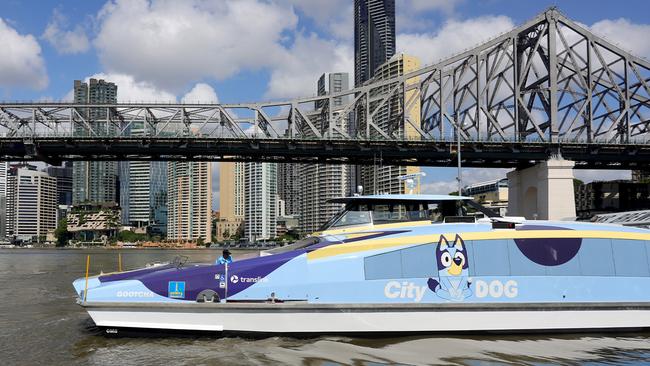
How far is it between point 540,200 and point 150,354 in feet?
174

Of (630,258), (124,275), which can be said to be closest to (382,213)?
(630,258)

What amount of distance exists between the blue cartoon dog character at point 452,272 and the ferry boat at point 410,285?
19mm

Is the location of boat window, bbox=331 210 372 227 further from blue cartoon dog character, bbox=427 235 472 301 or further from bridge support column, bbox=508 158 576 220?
bridge support column, bbox=508 158 576 220

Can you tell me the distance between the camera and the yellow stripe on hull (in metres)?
10.7

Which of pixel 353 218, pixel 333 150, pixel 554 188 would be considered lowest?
pixel 353 218

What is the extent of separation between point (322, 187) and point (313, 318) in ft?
273

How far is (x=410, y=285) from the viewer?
10.5 meters

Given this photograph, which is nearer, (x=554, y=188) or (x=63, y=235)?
(x=554, y=188)

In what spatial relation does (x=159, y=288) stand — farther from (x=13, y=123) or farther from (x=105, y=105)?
(x=13, y=123)

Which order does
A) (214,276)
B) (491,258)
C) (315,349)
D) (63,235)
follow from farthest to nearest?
(63,235) < (491,258) < (214,276) < (315,349)

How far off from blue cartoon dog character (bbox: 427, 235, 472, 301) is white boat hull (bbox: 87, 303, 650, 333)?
278 mm

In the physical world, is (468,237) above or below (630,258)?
above

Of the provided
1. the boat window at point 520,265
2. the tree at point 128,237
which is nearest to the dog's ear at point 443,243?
the boat window at point 520,265

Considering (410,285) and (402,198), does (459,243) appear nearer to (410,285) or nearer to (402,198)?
(410,285)
